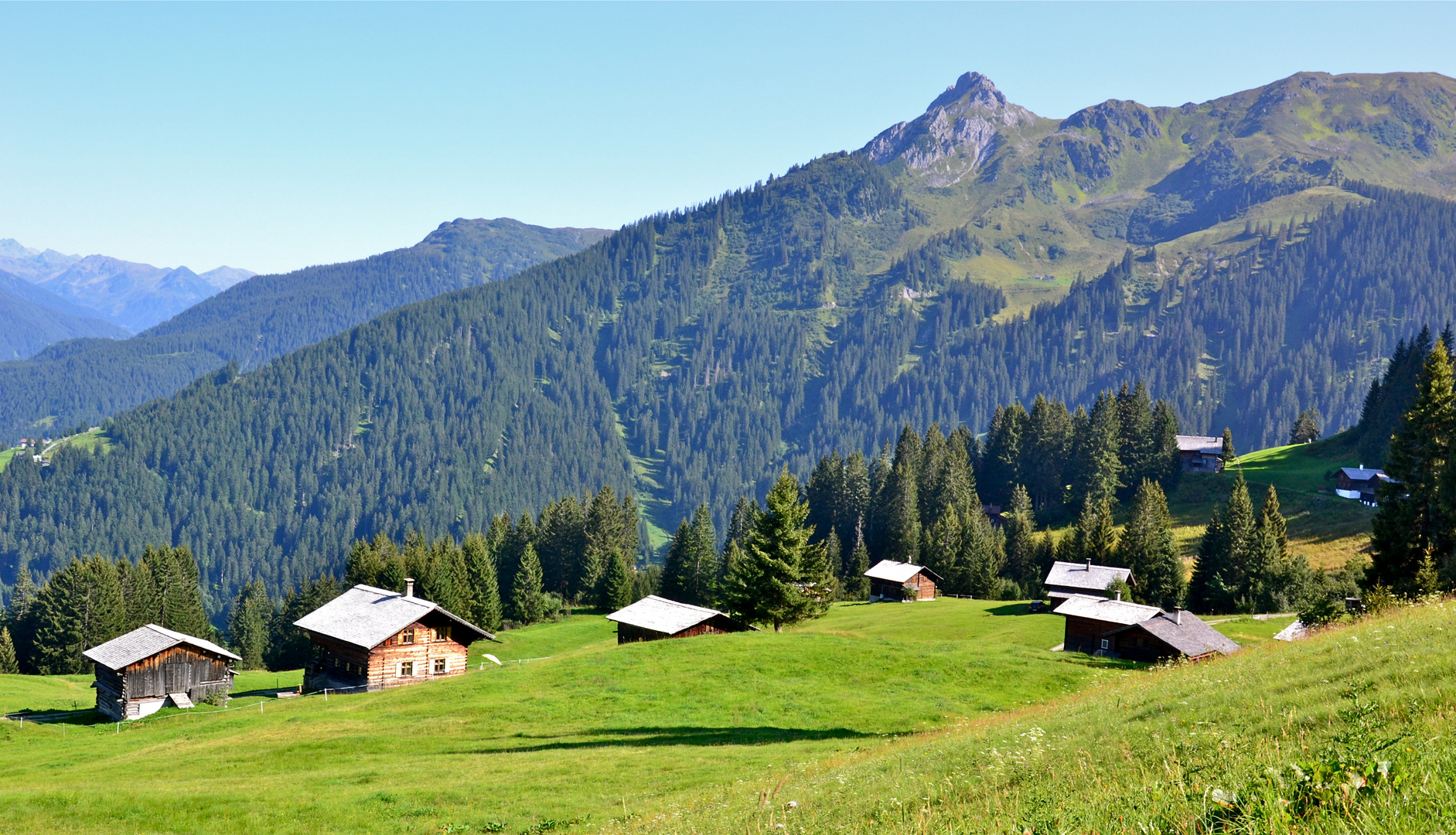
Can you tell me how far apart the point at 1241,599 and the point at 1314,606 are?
47124 millimetres

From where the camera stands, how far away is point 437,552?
369ft

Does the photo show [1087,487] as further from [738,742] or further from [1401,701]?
[1401,701]

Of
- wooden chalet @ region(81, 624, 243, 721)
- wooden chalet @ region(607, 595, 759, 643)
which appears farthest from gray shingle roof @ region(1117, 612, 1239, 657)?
wooden chalet @ region(81, 624, 243, 721)

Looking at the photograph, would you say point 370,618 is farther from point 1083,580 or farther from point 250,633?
point 250,633

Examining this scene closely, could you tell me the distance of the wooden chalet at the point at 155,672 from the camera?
2579 inches

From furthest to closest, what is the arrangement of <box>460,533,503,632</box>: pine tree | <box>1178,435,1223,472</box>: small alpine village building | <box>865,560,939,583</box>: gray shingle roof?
<box>1178,435,1223,472</box>: small alpine village building, <box>865,560,939,583</box>: gray shingle roof, <box>460,533,503,632</box>: pine tree

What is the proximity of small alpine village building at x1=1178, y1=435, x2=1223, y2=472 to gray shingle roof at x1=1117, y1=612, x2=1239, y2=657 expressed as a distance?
82.3 meters

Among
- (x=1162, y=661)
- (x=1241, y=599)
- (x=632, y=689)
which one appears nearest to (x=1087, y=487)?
(x=1241, y=599)

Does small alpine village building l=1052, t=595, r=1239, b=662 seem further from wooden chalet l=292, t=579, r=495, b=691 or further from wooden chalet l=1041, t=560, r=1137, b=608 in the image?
wooden chalet l=292, t=579, r=495, b=691

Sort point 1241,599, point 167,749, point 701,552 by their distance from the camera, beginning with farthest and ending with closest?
point 701,552, point 1241,599, point 167,749

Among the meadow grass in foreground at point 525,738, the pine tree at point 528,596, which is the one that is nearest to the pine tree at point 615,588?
the pine tree at point 528,596

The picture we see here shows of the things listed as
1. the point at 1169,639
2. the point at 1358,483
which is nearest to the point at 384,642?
the point at 1169,639

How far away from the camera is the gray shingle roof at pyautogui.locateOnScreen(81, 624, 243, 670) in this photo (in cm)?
6538

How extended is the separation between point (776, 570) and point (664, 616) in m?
12.1
